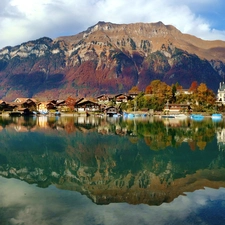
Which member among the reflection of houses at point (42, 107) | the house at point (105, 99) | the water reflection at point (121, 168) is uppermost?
the house at point (105, 99)

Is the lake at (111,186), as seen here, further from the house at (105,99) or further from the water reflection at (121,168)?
the house at (105,99)

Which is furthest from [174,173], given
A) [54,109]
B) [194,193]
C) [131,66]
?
[131,66]

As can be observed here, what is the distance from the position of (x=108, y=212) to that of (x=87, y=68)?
614ft

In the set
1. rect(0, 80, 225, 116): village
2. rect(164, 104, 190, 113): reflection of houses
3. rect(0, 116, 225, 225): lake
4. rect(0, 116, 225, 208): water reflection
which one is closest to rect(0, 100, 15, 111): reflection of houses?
rect(0, 80, 225, 116): village

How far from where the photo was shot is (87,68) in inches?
7534

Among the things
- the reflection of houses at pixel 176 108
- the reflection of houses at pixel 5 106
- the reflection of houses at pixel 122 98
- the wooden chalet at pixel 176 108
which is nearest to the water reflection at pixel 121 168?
the wooden chalet at pixel 176 108

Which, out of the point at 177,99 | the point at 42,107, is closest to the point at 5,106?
the point at 42,107

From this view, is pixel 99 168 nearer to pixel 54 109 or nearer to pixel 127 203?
pixel 127 203

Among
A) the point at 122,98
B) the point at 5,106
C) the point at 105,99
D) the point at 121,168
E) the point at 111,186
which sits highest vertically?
the point at 122,98

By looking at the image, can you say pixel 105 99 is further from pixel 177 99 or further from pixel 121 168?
pixel 121 168

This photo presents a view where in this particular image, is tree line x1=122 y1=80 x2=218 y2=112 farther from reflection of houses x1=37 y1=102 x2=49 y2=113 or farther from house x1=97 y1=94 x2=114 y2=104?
reflection of houses x1=37 y1=102 x2=49 y2=113

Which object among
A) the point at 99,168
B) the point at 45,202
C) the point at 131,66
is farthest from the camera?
the point at 131,66

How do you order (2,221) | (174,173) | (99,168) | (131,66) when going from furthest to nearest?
(131,66)
(99,168)
(174,173)
(2,221)

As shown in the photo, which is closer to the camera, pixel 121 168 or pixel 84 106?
pixel 121 168
